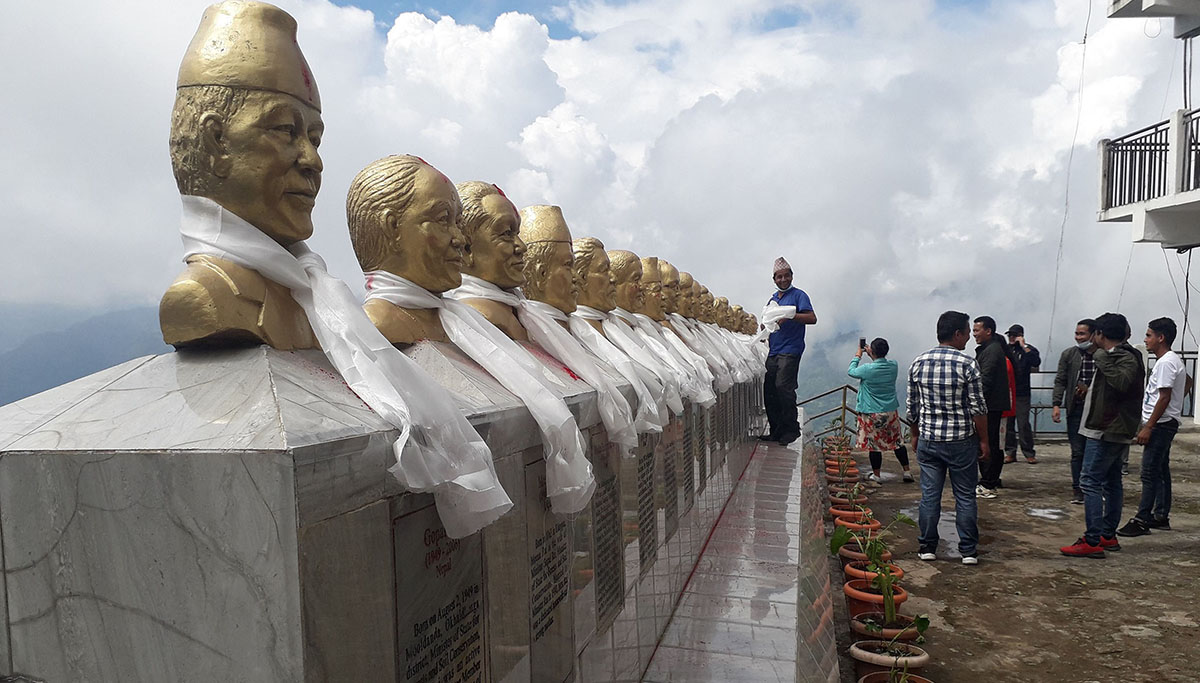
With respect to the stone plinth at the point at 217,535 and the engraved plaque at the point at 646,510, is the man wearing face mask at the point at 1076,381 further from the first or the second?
the stone plinth at the point at 217,535

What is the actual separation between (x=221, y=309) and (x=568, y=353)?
67.7 inches

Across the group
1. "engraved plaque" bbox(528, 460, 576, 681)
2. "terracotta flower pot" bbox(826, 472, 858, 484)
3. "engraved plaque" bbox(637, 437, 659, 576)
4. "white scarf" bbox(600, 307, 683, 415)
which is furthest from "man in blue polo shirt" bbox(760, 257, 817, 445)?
"engraved plaque" bbox(528, 460, 576, 681)

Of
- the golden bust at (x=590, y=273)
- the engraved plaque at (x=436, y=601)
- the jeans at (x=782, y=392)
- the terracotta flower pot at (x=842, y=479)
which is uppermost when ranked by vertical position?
the golden bust at (x=590, y=273)

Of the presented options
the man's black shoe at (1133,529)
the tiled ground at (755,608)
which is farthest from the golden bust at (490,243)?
the man's black shoe at (1133,529)

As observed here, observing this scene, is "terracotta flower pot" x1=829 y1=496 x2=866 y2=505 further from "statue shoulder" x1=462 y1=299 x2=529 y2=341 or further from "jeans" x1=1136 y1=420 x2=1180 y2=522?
"statue shoulder" x1=462 y1=299 x2=529 y2=341

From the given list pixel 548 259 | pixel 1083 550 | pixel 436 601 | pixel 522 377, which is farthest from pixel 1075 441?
pixel 436 601

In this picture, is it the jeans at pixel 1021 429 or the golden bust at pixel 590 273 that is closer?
the golden bust at pixel 590 273

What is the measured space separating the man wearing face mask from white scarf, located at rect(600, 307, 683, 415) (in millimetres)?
5905

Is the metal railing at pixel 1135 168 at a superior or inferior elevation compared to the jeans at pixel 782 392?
superior

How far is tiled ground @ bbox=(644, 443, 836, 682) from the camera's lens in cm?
360

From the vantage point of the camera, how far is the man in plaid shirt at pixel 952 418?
6062 millimetres

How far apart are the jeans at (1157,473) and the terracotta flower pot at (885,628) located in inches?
137

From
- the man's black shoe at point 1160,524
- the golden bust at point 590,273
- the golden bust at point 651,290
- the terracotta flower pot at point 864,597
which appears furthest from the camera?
the man's black shoe at point 1160,524

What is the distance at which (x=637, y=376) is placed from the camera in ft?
12.0
